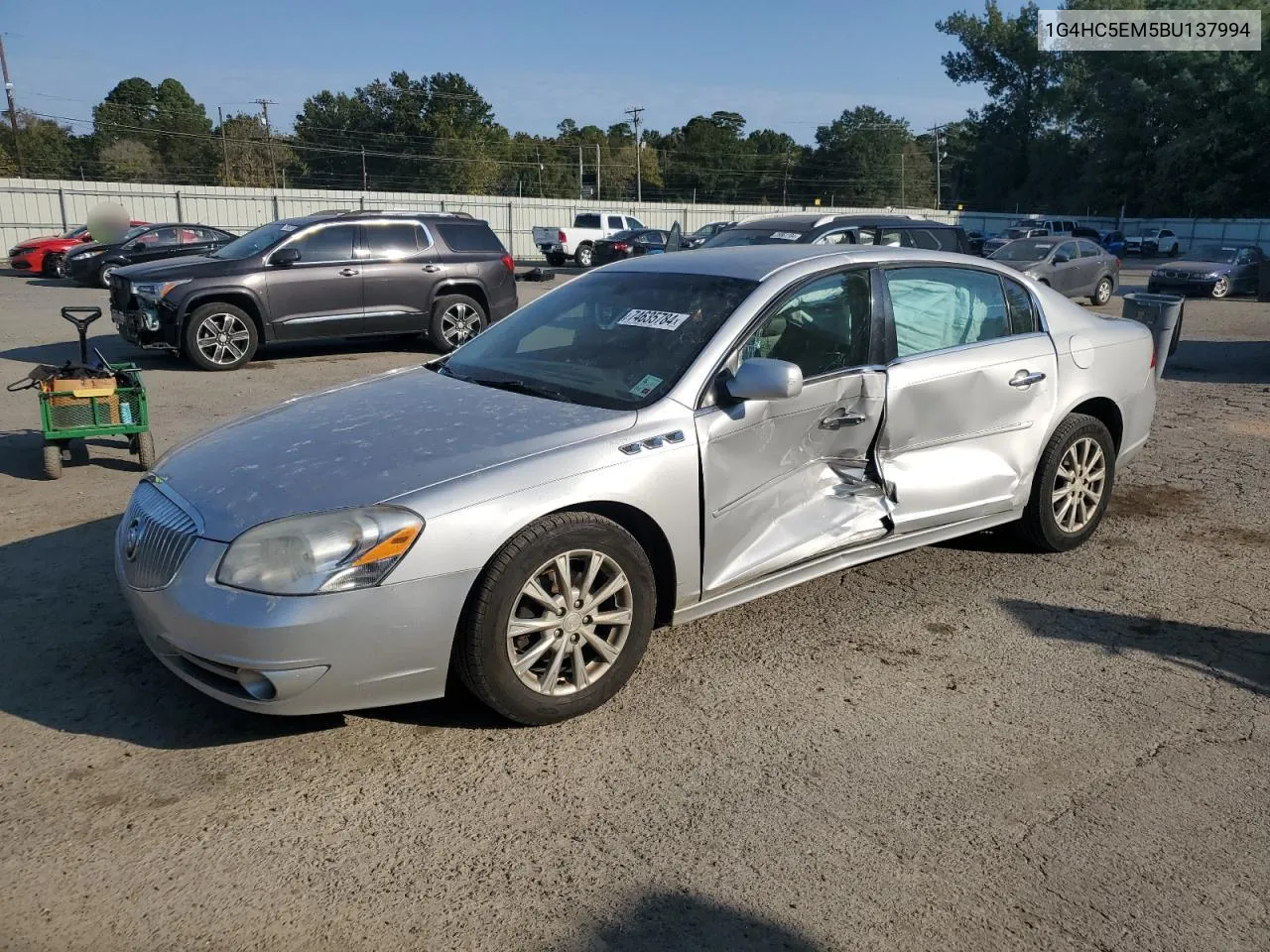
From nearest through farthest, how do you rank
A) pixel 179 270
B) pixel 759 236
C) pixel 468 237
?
A: pixel 179 270 → pixel 759 236 → pixel 468 237

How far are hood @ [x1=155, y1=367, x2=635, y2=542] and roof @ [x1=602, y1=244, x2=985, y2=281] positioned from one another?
1.07 meters

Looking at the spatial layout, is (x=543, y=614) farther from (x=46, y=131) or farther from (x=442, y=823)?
(x=46, y=131)

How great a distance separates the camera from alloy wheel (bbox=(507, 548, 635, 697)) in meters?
3.41

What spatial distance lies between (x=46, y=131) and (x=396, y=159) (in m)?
22.5

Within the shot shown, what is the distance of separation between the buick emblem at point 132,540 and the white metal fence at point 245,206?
25.8m

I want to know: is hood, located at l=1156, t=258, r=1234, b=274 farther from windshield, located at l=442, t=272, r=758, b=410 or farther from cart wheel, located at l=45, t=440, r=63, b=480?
cart wheel, located at l=45, t=440, r=63, b=480

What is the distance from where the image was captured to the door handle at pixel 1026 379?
4941 millimetres

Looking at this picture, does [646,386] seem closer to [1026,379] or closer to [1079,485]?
[1026,379]

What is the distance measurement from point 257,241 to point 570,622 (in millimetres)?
9823

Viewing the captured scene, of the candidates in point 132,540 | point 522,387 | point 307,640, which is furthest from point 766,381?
point 132,540

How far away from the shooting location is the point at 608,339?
4359 mm

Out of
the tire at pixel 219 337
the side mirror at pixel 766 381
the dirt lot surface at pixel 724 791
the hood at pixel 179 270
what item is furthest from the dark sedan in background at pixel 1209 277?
the side mirror at pixel 766 381

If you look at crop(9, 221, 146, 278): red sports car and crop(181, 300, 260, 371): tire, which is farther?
crop(9, 221, 146, 278): red sports car

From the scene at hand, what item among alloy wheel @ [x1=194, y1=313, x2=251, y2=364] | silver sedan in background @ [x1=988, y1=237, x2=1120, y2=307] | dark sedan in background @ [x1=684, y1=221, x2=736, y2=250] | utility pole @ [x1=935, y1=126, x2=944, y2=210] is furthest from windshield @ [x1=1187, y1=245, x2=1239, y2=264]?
utility pole @ [x1=935, y1=126, x2=944, y2=210]
